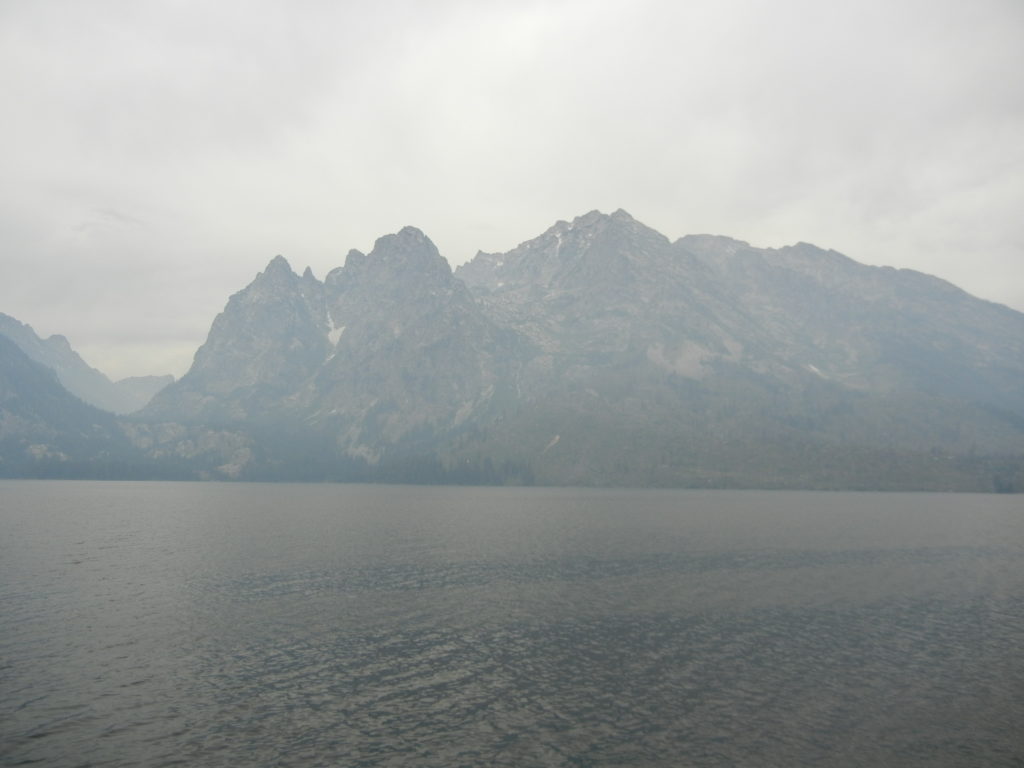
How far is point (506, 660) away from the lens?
64.1 m

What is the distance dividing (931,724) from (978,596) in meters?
57.6

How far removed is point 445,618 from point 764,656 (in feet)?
114

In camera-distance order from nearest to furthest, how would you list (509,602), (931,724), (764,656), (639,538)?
(931,724) → (764,656) → (509,602) → (639,538)

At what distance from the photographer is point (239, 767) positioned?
137ft

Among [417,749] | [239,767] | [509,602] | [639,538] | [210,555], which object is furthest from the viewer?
[639,538]

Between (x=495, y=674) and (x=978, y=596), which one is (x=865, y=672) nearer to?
(x=495, y=674)

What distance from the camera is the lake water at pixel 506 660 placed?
4572 centimetres

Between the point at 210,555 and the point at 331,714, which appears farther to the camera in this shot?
the point at 210,555

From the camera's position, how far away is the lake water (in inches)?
1800

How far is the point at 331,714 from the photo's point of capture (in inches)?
1989

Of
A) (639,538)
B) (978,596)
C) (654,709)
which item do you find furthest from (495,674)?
(639,538)

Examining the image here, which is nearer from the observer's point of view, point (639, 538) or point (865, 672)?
point (865, 672)

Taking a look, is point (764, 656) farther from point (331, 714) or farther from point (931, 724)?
point (331, 714)

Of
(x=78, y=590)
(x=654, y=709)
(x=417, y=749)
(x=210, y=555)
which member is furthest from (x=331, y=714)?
(x=210, y=555)
